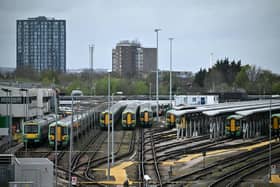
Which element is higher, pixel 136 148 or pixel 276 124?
pixel 276 124

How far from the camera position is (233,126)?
80.1ft

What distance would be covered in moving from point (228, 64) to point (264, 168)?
49.3 metres

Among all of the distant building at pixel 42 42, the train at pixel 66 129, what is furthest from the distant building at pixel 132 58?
the train at pixel 66 129

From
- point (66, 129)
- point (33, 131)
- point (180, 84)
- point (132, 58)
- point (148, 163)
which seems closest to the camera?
point (148, 163)

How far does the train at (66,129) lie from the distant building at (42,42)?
4558 cm

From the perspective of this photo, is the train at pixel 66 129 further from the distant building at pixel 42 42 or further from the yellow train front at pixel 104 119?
the distant building at pixel 42 42

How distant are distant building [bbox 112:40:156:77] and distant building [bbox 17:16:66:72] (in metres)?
10.0

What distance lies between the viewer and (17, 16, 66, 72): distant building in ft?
238

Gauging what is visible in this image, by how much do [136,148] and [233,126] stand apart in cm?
478

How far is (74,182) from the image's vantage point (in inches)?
478

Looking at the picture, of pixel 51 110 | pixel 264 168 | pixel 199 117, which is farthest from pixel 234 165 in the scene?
pixel 51 110

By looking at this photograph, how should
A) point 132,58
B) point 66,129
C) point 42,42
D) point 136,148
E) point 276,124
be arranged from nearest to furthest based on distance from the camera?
point 66,129 < point 136,148 < point 276,124 < point 42,42 < point 132,58

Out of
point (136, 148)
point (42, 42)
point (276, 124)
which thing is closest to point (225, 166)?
point (136, 148)

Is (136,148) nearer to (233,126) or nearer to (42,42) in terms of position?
(233,126)
